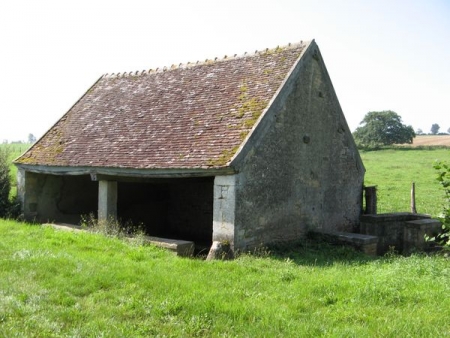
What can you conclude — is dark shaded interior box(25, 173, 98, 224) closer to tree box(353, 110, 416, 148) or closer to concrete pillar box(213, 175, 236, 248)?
concrete pillar box(213, 175, 236, 248)

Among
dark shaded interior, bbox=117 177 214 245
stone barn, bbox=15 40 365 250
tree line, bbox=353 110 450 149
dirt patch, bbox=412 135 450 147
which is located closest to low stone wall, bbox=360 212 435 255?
stone barn, bbox=15 40 365 250

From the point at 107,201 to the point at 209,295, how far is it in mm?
6182

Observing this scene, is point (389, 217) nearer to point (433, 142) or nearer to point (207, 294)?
point (207, 294)

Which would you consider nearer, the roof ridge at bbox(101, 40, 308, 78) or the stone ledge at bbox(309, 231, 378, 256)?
the stone ledge at bbox(309, 231, 378, 256)

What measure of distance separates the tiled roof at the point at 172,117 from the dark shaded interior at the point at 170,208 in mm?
2745

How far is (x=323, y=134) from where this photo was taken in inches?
461

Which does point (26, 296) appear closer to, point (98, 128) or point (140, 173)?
point (140, 173)

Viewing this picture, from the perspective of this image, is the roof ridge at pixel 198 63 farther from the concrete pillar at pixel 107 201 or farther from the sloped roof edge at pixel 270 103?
the concrete pillar at pixel 107 201

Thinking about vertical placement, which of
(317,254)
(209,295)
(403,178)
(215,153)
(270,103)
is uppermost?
(270,103)

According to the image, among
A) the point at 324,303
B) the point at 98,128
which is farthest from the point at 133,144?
the point at 324,303

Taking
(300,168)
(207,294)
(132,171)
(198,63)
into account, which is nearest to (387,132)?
(198,63)

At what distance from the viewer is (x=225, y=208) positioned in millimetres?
8812

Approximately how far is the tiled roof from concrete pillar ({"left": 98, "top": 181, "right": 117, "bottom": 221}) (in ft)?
2.32

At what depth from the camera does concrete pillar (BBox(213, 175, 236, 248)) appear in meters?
8.70
